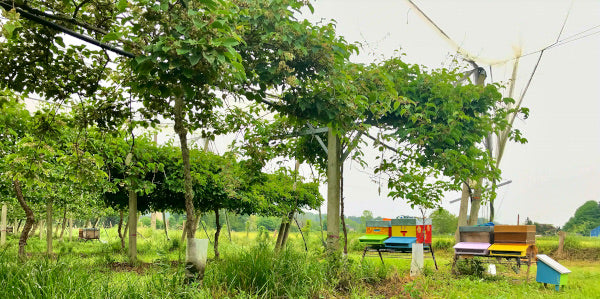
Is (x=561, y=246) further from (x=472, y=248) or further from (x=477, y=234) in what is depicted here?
(x=472, y=248)

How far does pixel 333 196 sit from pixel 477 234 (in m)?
3.15

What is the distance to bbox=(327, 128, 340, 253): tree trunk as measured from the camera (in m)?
6.43

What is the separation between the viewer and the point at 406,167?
24.1 feet

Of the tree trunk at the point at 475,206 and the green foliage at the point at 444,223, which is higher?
the tree trunk at the point at 475,206

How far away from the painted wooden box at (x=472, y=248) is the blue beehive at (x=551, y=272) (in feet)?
2.84

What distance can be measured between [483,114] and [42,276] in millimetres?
7845

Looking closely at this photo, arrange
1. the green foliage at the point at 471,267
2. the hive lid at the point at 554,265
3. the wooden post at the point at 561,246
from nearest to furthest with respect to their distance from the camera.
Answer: the hive lid at the point at 554,265 < the green foliage at the point at 471,267 < the wooden post at the point at 561,246

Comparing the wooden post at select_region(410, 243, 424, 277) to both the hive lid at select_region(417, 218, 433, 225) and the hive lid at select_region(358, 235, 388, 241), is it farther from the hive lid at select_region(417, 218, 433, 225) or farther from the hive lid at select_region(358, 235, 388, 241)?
the hive lid at select_region(358, 235, 388, 241)

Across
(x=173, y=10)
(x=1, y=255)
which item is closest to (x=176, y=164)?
(x=1, y=255)

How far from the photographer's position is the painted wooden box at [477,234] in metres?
7.55

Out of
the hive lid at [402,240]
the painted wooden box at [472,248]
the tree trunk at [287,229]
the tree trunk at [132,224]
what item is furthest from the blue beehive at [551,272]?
the tree trunk at [132,224]

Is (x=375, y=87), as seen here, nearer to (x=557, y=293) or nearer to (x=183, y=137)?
(x=183, y=137)

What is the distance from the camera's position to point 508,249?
6.89 metres

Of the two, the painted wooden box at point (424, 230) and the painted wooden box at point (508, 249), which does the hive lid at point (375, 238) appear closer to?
the painted wooden box at point (424, 230)
